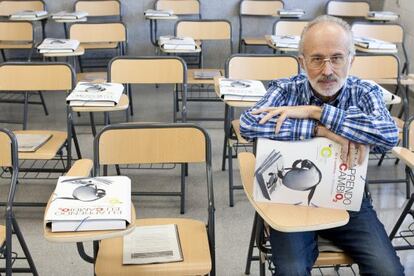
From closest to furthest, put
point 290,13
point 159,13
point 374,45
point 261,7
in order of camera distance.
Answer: point 374,45
point 159,13
point 290,13
point 261,7

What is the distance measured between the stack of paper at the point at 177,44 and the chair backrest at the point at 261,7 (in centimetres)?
164

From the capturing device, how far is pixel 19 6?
15.7ft

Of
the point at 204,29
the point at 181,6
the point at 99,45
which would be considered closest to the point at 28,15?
the point at 99,45

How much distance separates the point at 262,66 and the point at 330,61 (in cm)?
144

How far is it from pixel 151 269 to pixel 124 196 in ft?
1.00

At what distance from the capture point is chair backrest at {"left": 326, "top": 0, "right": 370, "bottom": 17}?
5.07m

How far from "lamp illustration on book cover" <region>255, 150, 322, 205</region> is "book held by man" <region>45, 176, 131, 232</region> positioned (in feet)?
1.39

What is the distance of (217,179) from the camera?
300cm

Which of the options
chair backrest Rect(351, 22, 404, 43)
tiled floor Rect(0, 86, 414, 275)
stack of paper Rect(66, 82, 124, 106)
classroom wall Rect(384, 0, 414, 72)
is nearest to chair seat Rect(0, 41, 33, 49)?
tiled floor Rect(0, 86, 414, 275)

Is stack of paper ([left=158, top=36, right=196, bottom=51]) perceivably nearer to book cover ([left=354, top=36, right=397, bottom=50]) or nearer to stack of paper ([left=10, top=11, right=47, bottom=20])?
book cover ([left=354, top=36, right=397, bottom=50])

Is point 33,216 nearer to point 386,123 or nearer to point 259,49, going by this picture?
point 386,123

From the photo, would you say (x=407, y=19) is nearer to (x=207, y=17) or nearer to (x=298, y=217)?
(x=207, y=17)

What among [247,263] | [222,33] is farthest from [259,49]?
[247,263]

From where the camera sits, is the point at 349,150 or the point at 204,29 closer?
the point at 349,150
